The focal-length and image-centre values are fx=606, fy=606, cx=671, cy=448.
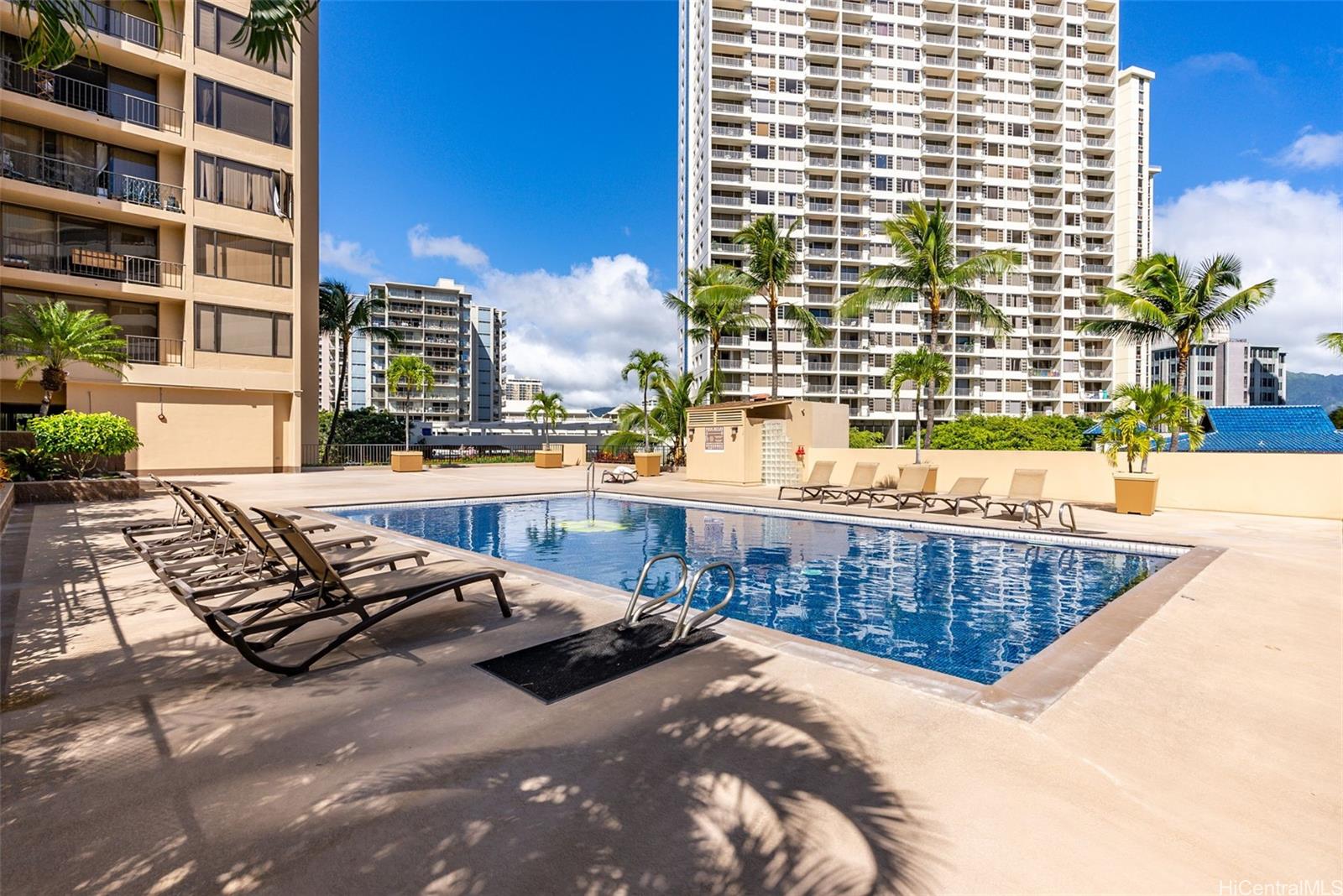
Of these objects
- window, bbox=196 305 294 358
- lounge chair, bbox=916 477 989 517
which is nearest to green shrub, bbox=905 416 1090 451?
lounge chair, bbox=916 477 989 517

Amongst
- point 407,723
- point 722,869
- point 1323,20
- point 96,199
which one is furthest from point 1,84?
point 1323,20

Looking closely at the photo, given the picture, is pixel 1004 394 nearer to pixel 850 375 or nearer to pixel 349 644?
pixel 850 375

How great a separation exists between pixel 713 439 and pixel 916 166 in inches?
2142

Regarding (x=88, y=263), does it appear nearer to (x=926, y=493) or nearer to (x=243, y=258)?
(x=243, y=258)

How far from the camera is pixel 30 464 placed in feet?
50.5

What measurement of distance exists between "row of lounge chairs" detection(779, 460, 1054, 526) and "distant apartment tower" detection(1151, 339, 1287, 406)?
4830 inches

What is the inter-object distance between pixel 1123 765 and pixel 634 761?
2.44 m

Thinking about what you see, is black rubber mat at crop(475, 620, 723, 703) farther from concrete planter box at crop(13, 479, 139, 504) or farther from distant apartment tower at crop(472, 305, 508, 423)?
distant apartment tower at crop(472, 305, 508, 423)

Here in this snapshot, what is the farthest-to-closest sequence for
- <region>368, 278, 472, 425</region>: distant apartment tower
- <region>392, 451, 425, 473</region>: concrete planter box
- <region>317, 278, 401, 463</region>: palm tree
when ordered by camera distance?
<region>368, 278, 472, 425</region>: distant apartment tower
<region>317, 278, 401, 463</region>: palm tree
<region>392, 451, 425, 473</region>: concrete planter box

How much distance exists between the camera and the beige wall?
43.2 feet

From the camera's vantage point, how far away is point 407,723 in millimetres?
3387

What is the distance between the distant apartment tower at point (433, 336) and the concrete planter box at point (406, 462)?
74.2m

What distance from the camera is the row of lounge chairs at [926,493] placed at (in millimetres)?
13164

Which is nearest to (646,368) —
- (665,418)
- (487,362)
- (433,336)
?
(665,418)
